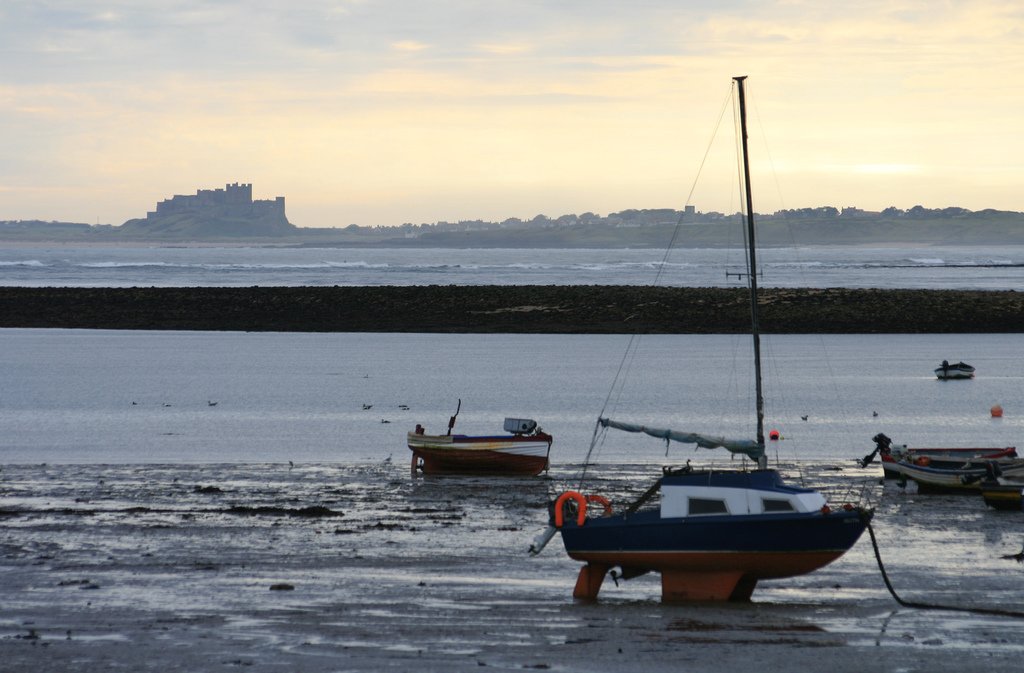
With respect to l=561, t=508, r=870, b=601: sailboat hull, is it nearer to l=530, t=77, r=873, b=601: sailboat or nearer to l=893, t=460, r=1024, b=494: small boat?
l=530, t=77, r=873, b=601: sailboat

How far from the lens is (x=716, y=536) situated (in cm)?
2017

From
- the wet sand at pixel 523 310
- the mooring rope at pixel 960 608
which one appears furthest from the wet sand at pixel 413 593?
the wet sand at pixel 523 310

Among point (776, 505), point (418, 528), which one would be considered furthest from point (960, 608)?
point (418, 528)

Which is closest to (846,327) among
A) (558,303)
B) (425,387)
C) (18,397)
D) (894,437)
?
(558,303)

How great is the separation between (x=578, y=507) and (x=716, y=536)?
7.83ft

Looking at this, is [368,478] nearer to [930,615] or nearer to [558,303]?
[930,615]

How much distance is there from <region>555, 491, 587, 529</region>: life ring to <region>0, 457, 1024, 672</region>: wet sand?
115 cm

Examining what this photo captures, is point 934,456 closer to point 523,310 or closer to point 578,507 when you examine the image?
point 578,507

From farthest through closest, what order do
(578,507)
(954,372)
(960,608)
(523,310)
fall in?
(523,310) → (954,372) → (578,507) → (960,608)

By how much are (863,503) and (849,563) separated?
576 centimetres

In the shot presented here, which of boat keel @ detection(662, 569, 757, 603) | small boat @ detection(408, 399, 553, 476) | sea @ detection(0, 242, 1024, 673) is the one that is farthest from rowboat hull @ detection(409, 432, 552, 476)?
boat keel @ detection(662, 569, 757, 603)

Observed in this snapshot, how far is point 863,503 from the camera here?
93.5 feet

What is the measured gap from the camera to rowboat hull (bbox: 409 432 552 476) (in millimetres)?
32125

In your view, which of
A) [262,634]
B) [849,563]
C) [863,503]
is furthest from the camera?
[863,503]
